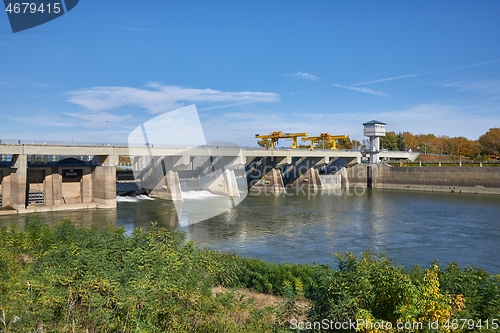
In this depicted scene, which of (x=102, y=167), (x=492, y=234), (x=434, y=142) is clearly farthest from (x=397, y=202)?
(x=434, y=142)

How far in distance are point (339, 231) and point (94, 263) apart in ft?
63.5

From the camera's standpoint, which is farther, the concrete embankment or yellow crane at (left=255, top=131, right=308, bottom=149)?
yellow crane at (left=255, top=131, right=308, bottom=149)

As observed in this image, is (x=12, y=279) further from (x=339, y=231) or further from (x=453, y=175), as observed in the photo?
(x=453, y=175)

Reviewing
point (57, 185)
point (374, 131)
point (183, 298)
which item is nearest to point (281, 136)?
point (374, 131)

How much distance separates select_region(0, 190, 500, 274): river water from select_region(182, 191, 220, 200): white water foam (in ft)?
0.85

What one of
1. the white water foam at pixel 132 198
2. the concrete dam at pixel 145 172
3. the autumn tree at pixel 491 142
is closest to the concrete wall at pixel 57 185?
the concrete dam at pixel 145 172

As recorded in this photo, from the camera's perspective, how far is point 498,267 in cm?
1742

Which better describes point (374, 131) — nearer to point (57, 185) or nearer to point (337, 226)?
point (337, 226)

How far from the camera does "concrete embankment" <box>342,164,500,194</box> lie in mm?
49125

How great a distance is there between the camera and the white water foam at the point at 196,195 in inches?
1768

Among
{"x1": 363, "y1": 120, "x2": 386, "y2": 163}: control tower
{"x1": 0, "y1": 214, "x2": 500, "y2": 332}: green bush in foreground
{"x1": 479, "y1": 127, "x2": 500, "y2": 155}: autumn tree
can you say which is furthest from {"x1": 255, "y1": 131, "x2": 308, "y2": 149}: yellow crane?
{"x1": 0, "y1": 214, "x2": 500, "y2": 332}: green bush in foreground

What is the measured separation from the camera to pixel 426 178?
5412 centimetres

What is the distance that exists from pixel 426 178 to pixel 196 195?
29.6m

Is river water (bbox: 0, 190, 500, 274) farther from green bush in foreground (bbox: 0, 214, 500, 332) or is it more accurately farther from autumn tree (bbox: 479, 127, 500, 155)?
autumn tree (bbox: 479, 127, 500, 155)
